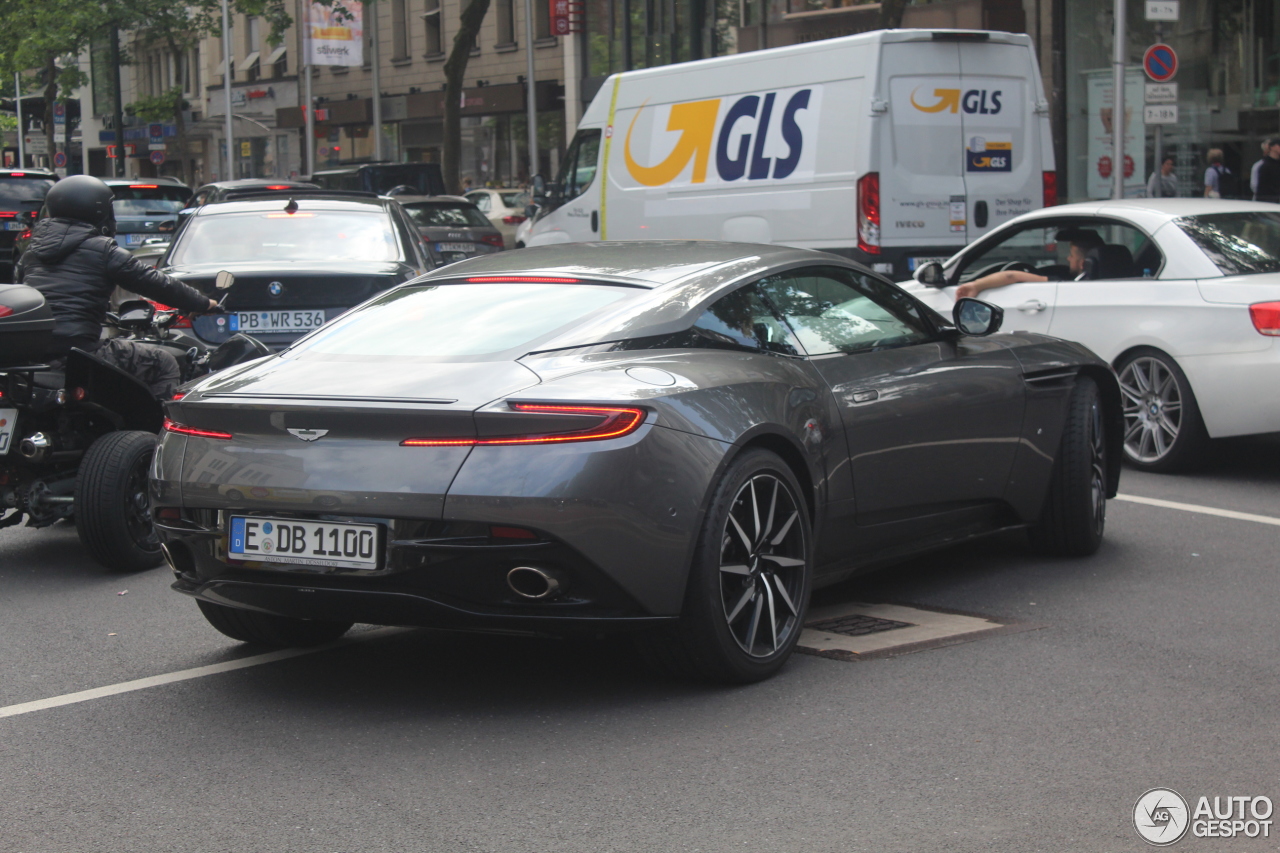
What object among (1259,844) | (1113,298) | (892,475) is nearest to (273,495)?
(892,475)

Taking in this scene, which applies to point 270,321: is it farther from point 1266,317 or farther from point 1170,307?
point 1266,317

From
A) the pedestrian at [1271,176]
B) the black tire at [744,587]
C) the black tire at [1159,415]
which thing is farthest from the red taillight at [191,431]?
the pedestrian at [1271,176]

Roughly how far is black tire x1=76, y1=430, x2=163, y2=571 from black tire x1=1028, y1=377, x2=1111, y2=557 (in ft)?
12.6

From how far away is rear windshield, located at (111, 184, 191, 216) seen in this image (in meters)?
22.3

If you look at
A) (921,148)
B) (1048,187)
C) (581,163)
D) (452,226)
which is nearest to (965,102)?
(921,148)

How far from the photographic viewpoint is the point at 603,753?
14.0 feet

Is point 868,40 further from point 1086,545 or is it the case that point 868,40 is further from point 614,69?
point 614,69

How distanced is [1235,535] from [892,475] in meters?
2.50

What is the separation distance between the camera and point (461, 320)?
17.2ft

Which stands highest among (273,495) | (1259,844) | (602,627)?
Answer: (273,495)

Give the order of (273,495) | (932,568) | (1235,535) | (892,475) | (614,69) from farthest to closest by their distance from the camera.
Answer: (614,69) → (1235,535) → (932,568) → (892,475) → (273,495)

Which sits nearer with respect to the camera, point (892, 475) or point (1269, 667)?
point (1269, 667)

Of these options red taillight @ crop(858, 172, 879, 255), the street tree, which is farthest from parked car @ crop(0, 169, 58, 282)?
red taillight @ crop(858, 172, 879, 255)

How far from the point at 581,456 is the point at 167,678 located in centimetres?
177
